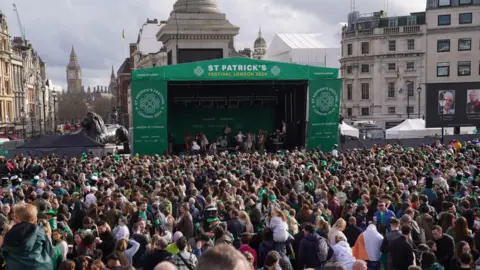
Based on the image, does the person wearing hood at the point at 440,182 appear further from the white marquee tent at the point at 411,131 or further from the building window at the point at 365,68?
the building window at the point at 365,68

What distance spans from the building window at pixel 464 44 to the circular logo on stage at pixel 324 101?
41.4m

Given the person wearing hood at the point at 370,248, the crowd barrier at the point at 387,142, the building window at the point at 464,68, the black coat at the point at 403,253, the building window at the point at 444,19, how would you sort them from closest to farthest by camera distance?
the black coat at the point at 403,253
the person wearing hood at the point at 370,248
the crowd barrier at the point at 387,142
the building window at the point at 464,68
the building window at the point at 444,19

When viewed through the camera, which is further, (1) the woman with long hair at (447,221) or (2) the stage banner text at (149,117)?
(2) the stage banner text at (149,117)

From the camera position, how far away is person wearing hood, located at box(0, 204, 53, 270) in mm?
6793

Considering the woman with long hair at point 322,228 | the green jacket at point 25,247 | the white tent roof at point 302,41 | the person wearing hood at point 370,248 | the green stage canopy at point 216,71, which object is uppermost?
the white tent roof at point 302,41

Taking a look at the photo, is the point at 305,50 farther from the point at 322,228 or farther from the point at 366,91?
the point at 322,228

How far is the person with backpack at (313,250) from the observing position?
8.77 metres

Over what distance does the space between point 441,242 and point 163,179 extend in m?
8.50

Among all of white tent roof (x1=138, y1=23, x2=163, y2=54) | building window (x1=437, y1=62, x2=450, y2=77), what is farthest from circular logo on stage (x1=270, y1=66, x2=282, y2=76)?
white tent roof (x1=138, y1=23, x2=163, y2=54)

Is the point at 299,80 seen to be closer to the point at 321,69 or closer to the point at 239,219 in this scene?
the point at 321,69

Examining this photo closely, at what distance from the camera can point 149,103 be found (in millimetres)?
31562

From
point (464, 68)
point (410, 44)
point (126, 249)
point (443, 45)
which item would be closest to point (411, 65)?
point (410, 44)

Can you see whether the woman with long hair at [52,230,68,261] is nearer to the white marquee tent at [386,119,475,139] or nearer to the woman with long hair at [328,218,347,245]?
the woman with long hair at [328,218,347,245]

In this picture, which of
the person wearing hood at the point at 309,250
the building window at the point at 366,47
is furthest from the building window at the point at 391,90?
the person wearing hood at the point at 309,250
